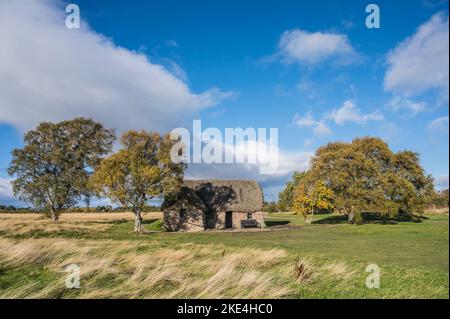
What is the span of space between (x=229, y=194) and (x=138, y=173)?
1546 cm

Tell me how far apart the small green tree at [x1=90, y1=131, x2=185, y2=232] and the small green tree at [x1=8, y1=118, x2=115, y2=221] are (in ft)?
48.0

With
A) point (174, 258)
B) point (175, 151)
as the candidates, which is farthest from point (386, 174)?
point (174, 258)

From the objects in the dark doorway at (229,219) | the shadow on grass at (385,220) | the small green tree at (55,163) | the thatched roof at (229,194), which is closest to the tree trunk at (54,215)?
the small green tree at (55,163)

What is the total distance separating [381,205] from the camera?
42875 millimetres

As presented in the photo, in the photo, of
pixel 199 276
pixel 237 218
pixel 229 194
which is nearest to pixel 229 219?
pixel 237 218

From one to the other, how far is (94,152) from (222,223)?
22.6 metres

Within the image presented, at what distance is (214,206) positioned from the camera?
4619 centimetres

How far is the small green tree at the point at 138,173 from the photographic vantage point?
35719 millimetres

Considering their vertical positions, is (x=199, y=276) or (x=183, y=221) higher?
(x=199, y=276)

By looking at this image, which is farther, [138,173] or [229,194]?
[229,194]

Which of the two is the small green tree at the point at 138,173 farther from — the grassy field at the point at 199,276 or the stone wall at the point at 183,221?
the grassy field at the point at 199,276

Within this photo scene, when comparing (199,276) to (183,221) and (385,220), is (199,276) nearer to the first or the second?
(183,221)

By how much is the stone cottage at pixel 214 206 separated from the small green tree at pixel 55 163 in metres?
15.9
